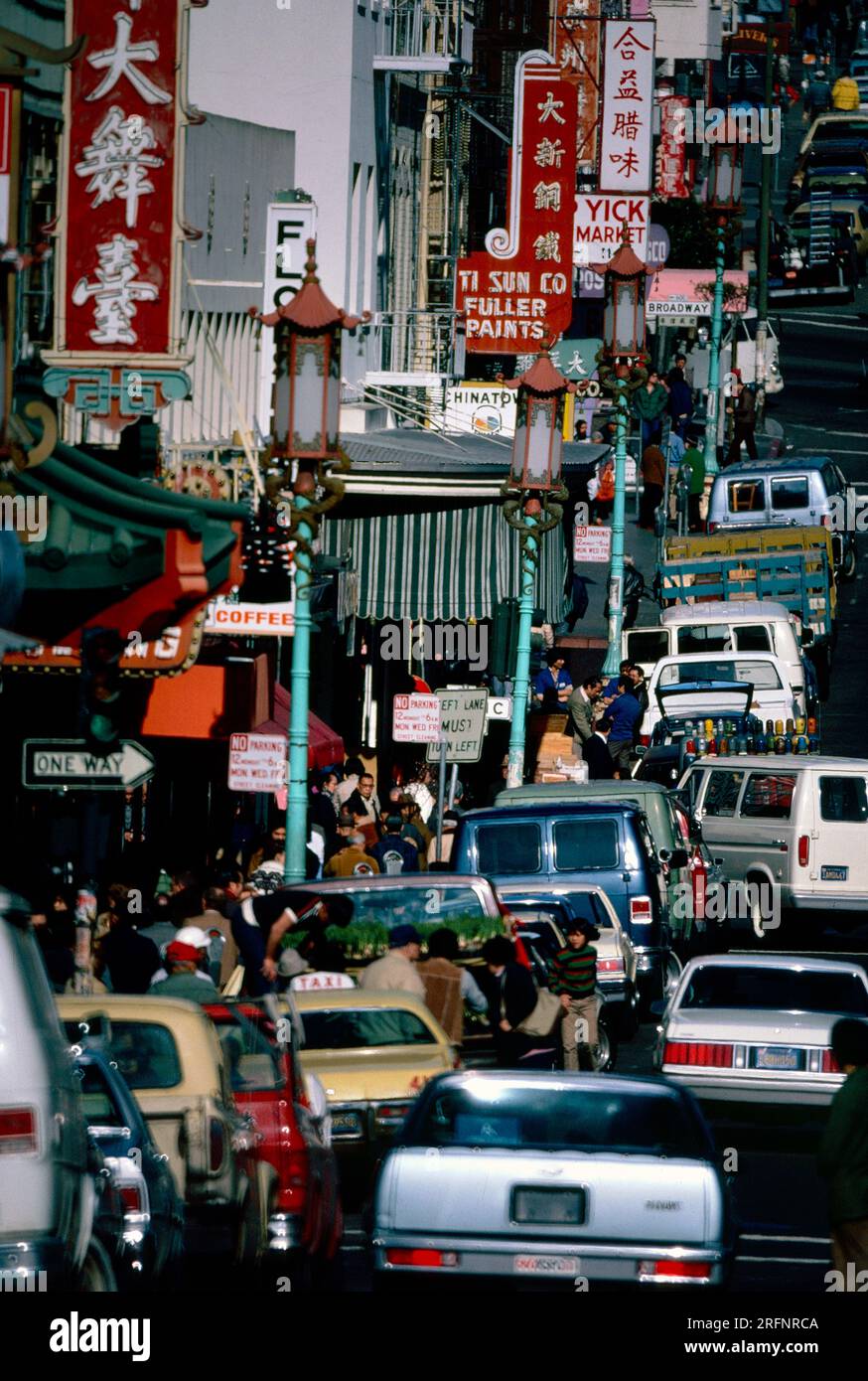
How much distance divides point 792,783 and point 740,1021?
10.2 meters

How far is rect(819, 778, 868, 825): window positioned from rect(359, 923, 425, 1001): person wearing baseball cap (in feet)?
35.3

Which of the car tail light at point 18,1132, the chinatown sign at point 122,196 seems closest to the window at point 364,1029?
the chinatown sign at point 122,196

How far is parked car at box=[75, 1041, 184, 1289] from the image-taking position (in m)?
10.7

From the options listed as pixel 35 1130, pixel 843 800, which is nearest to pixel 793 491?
pixel 843 800

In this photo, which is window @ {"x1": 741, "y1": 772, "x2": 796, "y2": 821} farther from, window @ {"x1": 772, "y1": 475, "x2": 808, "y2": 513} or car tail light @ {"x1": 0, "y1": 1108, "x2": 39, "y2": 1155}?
car tail light @ {"x1": 0, "y1": 1108, "x2": 39, "y2": 1155}

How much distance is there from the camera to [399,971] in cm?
1761

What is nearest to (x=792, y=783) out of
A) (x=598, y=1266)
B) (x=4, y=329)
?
(x=4, y=329)

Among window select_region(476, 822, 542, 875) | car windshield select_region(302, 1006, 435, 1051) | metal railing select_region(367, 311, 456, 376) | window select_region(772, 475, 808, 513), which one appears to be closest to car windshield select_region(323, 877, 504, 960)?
car windshield select_region(302, 1006, 435, 1051)

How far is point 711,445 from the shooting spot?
56.8 metres

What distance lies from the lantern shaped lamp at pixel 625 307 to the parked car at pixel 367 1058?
20617 millimetres

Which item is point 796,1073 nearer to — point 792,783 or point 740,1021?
point 740,1021

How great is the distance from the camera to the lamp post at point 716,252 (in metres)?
55.3

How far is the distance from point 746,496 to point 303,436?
84.7ft

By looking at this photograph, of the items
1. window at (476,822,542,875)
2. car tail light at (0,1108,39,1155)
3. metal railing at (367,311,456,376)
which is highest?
metal railing at (367,311,456,376)
